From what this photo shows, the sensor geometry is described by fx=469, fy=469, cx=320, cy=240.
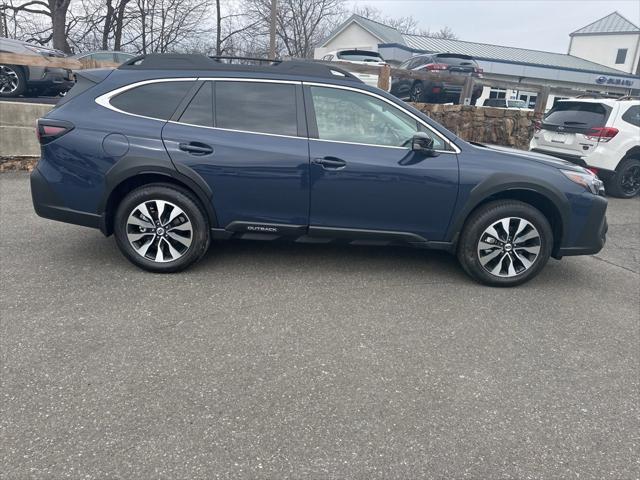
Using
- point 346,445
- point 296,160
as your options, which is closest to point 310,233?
point 296,160

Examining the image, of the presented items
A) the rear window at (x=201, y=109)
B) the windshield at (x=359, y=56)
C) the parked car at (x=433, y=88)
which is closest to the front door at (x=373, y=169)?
the rear window at (x=201, y=109)

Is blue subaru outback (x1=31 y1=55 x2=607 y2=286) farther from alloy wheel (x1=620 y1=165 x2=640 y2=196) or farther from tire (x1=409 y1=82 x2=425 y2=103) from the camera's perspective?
tire (x1=409 y1=82 x2=425 y2=103)

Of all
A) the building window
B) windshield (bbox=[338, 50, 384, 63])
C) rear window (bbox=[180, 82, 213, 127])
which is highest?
the building window

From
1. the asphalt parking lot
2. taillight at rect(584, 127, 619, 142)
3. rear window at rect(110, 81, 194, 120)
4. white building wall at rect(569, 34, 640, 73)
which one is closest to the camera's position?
the asphalt parking lot

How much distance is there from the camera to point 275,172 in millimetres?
3859

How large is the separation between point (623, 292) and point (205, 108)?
164 inches

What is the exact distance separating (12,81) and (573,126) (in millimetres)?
Answer: 10912

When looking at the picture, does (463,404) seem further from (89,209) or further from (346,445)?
(89,209)

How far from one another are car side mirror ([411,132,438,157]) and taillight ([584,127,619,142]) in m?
5.64

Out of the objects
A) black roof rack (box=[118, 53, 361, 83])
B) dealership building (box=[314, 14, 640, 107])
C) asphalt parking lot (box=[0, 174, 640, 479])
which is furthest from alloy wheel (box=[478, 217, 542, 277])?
dealership building (box=[314, 14, 640, 107])

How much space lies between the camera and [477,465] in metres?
2.19

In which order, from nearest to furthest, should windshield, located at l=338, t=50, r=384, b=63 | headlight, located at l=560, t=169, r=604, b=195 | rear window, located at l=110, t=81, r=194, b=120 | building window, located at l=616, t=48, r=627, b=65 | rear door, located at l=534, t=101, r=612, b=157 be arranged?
rear window, located at l=110, t=81, r=194, b=120 → headlight, located at l=560, t=169, r=604, b=195 → rear door, located at l=534, t=101, r=612, b=157 → windshield, located at l=338, t=50, r=384, b=63 → building window, located at l=616, t=48, r=627, b=65

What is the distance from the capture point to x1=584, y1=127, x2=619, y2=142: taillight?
315 inches

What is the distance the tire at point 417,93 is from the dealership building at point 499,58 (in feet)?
54.8
